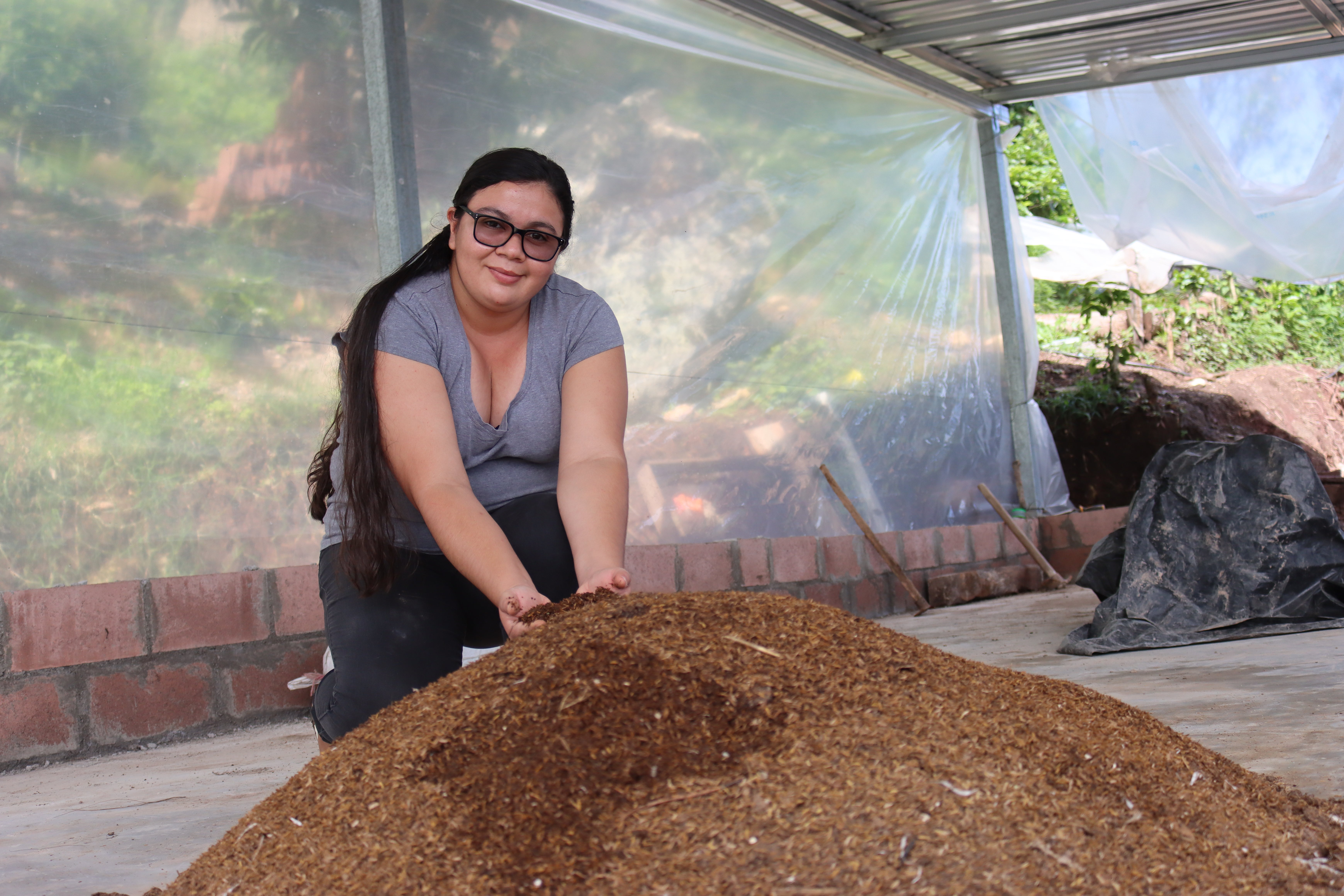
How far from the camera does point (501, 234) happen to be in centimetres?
157

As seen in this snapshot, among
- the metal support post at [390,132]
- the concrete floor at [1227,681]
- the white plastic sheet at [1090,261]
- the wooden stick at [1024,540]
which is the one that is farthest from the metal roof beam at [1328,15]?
Answer: the metal support post at [390,132]

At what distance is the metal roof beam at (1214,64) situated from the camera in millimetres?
4461

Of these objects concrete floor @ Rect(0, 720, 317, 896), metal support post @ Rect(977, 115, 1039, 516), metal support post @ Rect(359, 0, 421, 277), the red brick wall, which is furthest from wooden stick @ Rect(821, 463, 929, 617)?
concrete floor @ Rect(0, 720, 317, 896)

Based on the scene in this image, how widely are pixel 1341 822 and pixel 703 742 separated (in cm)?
74

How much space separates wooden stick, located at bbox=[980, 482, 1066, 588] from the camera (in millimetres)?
5043

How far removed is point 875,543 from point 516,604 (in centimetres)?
333

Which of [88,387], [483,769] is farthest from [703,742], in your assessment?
[88,387]

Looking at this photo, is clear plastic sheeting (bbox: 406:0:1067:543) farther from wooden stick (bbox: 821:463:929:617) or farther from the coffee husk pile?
the coffee husk pile

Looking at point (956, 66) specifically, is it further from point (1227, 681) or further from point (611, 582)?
point (611, 582)

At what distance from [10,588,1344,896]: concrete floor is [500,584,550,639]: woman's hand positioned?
54cm

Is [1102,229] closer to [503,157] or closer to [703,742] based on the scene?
[503,157]

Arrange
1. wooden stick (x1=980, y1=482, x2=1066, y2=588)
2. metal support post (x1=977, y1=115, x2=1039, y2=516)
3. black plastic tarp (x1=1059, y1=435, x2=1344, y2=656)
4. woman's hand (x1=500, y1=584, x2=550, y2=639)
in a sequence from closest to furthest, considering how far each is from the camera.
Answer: woman's hand (x1=500, y1=584, x2=550, y2=639) → black plastic tarp (x1=1059, y1=435, x2=1344, y2=656) → wooden stick (x1=980, y1=482, x2=1066, y2=588) → metal support post (x1=977, y1=115, x2=1039, y2=516)

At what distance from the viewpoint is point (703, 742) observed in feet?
3.25

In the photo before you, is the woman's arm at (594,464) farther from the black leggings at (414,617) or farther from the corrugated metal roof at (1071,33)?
the corrugated metal roof at (1071,33)
